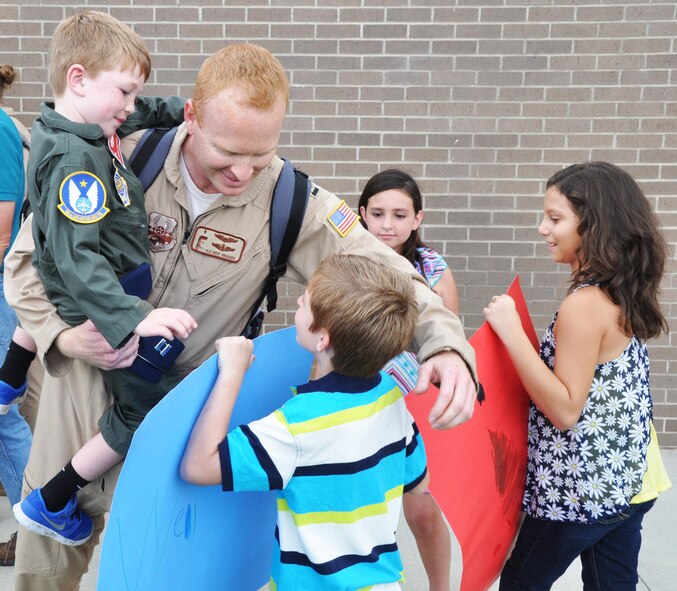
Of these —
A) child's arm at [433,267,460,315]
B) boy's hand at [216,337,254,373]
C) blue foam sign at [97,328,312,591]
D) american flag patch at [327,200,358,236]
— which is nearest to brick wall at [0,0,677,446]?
child's arm at [433,267,460,315]

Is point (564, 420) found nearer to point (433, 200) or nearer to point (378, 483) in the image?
point (378, 483)

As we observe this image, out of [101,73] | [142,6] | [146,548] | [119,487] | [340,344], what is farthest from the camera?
[142,6]

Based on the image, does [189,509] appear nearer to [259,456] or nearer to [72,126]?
[259,456]

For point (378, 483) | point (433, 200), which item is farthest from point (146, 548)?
point (433, 200)

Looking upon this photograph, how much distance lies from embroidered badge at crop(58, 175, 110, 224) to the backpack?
0.26 meters

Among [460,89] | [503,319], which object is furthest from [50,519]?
[460,89]

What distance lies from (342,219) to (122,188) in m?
0.63

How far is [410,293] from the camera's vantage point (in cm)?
190

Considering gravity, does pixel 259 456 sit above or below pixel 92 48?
below

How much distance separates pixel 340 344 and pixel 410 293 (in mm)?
236

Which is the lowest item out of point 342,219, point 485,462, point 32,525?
point 32,525

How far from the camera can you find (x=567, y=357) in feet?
7.70

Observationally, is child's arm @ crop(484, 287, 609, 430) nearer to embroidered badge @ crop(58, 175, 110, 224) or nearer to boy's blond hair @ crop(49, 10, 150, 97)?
embroidered badge @ crop(58, 175, 110, 224)

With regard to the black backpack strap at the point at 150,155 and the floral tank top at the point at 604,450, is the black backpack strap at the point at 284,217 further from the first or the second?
the floral tank top at the point at 604,450
